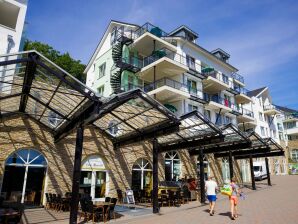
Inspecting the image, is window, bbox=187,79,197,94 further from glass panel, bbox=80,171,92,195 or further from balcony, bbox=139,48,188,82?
glass panel, bbox=80,171,92,195

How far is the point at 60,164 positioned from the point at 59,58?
21.4m

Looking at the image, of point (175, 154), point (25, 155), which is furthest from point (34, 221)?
point (175, 154)

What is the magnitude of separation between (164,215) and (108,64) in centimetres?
1818

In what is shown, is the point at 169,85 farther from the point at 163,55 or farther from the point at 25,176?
the point at 25,176

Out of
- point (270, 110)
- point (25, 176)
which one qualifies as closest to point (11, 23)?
point (25, 176)

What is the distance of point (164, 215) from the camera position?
10.4 metres

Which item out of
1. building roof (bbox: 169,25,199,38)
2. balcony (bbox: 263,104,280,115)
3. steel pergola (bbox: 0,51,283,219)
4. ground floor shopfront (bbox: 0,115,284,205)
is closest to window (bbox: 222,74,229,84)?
building roof (bbox: 169,25,199,38)

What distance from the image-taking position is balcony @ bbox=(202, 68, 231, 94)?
1045 inches

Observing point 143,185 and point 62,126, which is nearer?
point 62,126

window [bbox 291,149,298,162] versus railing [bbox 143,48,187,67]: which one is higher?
railing [bbox 143,48,187,67]

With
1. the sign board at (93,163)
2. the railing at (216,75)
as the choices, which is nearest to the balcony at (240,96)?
the railing at (216,75)

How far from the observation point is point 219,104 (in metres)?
26.3

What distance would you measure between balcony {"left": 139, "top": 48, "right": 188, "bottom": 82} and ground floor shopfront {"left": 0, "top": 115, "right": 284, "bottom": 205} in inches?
330

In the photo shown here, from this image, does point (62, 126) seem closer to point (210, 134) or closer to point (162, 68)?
point (210, 134)
